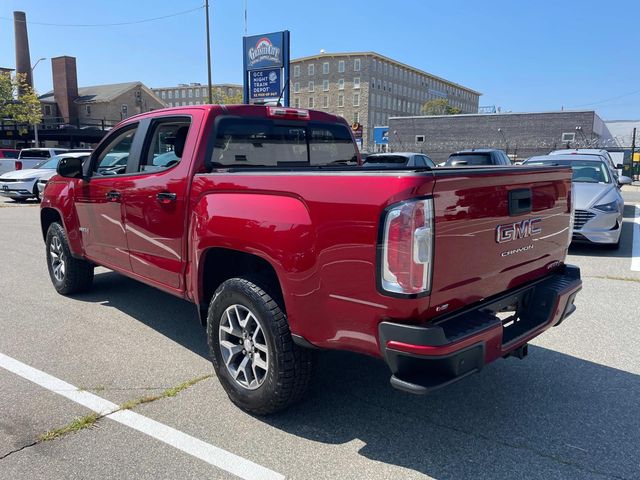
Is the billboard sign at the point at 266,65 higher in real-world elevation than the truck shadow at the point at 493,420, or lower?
higher

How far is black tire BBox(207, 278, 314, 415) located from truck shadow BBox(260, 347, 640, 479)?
202 millimetres

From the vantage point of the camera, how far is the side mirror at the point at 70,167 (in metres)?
4.80

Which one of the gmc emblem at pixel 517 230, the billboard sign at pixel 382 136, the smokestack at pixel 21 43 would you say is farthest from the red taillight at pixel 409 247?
the smokestack at pixel 21 43

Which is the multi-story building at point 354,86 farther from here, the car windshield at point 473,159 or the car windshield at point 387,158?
the car windshield at point 387,158

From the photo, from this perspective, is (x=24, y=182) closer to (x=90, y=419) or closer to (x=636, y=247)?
(x=90, y=419)

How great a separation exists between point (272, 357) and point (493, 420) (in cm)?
145

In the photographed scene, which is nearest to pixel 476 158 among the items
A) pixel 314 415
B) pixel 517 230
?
pixel 517 230

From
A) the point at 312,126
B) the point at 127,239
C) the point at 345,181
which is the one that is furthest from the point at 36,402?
the point at 312,126

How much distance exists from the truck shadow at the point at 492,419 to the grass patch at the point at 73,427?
102cm

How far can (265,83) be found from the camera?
813 inches

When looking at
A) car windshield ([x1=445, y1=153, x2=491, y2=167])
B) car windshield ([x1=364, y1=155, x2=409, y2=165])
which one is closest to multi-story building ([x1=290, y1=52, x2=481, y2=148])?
car windshield ([x1=445, y1=153, x2=491, y2=167])

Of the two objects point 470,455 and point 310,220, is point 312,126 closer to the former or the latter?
point 310,220

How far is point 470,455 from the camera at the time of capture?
277 cm

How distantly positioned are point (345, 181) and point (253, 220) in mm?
705
